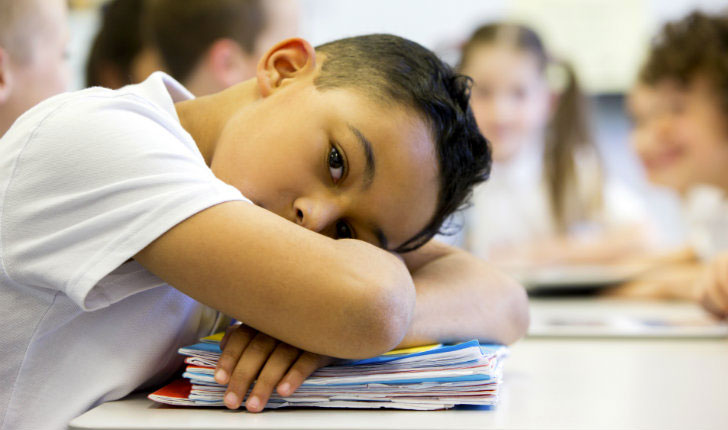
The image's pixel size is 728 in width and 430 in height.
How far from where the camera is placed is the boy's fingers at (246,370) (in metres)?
0.57

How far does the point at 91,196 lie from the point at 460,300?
0.38 m

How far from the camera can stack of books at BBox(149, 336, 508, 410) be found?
0.59 metres

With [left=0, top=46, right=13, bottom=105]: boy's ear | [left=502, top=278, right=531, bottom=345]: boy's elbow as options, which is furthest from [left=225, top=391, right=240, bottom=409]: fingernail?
[left=0, top=46, right=13, bottom=105]: boy's ear

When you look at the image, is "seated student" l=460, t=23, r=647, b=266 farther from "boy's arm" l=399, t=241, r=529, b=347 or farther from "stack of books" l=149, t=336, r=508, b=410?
"stack of books" l=149, t=336, r=508, b=410

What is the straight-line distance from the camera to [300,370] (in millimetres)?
583

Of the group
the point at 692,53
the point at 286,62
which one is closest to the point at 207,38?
the point at 286,62

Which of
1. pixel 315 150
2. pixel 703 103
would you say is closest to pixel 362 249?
pixel 315 150

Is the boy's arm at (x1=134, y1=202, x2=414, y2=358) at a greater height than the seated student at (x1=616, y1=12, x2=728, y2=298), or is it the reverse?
the seated student at (x1=616, y1=12, x2=728, y2=298)

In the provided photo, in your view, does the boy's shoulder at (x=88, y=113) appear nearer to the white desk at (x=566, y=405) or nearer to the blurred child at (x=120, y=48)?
the white desk at (x=566, y=405)

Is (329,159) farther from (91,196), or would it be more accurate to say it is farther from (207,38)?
(207,38)

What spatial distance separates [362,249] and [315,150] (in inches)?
5.5

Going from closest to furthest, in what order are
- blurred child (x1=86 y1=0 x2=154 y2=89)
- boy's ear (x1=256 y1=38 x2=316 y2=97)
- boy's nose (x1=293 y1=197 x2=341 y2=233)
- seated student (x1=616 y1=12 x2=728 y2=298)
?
boy's nose (x1=293 y1=197 x2=341 y2=233), boy's ear (x1=256 y1=38 x2=316 y2=97), blurred child (x1=86 y1=0 x2=154 y2=89), seated student (x1=616 y1=12 x2=728 y2=298)

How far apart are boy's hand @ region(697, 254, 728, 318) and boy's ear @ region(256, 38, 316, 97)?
0.92 m

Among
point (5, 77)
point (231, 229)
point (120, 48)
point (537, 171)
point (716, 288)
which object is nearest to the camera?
point (231, 229)
